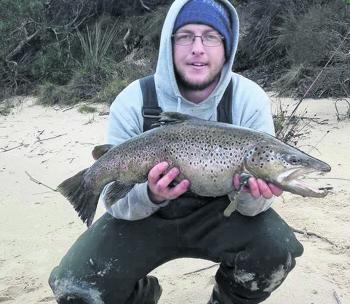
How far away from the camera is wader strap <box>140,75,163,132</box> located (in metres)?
3.00

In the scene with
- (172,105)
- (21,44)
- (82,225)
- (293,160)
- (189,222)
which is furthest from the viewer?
(21,44)

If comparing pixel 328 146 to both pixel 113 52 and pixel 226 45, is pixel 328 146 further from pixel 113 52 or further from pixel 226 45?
pixel 113 52

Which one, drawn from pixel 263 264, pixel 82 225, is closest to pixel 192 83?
pixel 263 264

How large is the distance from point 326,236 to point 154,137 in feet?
6.25

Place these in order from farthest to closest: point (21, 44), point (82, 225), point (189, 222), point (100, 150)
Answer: point (21, 44), point (82, 225), point (189, 222), point (100, 150)

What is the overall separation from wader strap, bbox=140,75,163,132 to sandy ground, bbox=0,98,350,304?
1194 millimetres

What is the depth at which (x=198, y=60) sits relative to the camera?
9.71 ft

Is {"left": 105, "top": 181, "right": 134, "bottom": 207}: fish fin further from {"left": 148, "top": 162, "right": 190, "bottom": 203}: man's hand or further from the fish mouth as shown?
the fish mouth

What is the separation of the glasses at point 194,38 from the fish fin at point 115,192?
870 millimetres

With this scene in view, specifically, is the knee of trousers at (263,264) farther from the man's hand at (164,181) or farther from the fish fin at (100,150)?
the fish fin at (100,150)

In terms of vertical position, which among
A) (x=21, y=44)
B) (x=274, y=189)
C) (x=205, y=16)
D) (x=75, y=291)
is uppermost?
(x=205, y=16)

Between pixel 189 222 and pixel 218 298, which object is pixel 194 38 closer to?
pixel 189 222

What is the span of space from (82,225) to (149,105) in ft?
6.76

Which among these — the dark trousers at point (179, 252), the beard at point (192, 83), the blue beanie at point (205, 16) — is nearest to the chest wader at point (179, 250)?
the dark trousers at point (179, 252)
